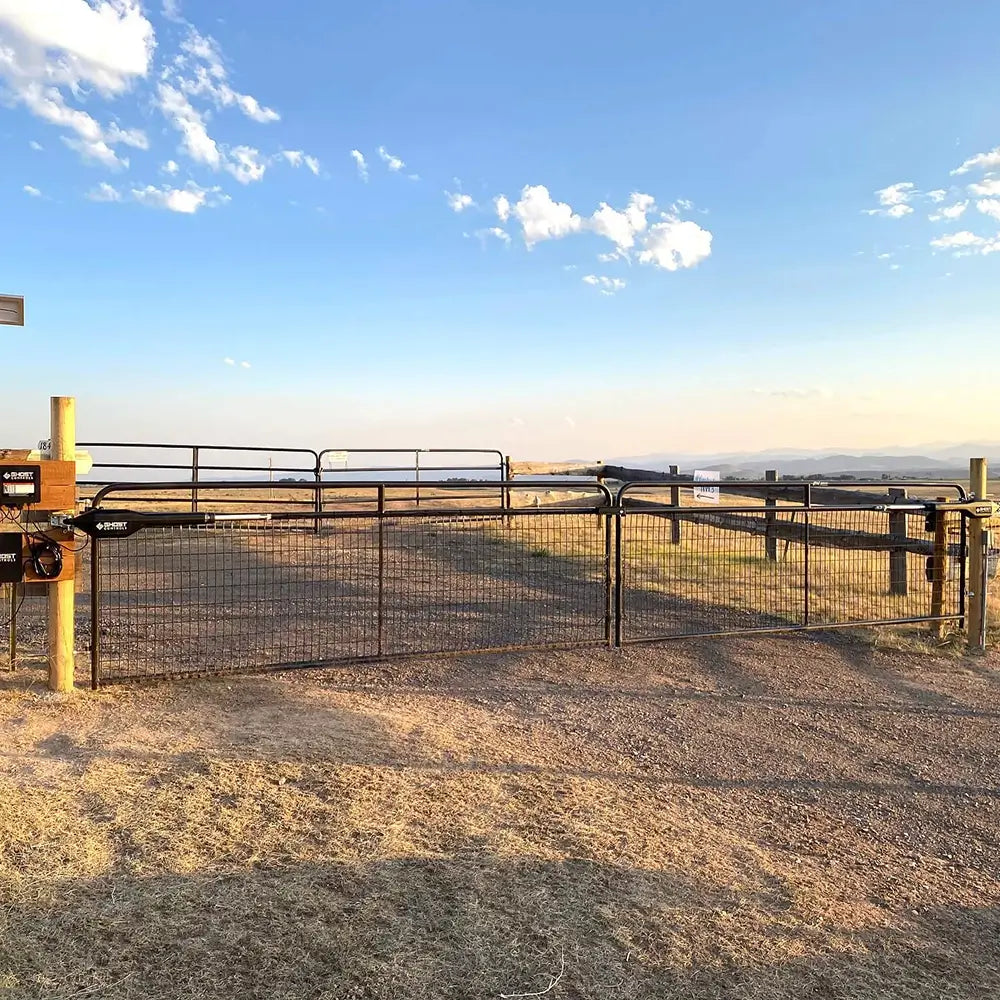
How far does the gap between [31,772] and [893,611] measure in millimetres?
8163

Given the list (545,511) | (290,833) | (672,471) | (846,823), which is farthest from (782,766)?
(672,471)

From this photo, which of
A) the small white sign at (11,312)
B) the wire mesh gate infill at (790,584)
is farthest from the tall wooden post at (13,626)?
the wire mesh gate infill at (790,584)

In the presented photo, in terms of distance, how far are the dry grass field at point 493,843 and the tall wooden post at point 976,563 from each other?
1850 mm

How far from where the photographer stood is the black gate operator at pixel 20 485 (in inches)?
184

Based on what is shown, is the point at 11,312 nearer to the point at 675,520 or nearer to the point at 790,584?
the point at 790,584

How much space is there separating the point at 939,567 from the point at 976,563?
340mm

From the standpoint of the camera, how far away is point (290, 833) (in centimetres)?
326

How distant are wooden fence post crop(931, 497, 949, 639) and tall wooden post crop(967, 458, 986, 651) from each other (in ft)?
0.80

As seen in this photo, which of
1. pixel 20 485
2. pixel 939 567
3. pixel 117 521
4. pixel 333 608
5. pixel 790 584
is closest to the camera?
pixel 20 485

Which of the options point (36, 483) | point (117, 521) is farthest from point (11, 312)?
point (117, 521)

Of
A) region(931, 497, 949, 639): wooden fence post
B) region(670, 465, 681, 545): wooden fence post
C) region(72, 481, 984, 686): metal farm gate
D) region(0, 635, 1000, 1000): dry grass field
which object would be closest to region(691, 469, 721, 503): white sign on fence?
region(72, 481, 984, 686): metal farm gate

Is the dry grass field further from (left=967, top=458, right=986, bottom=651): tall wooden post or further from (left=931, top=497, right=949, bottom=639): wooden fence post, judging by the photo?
(left=931, top=497, right=949, bottom=639): wooden fence post

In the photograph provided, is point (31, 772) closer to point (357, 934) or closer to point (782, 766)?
point (357, 934)

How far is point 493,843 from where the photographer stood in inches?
128
